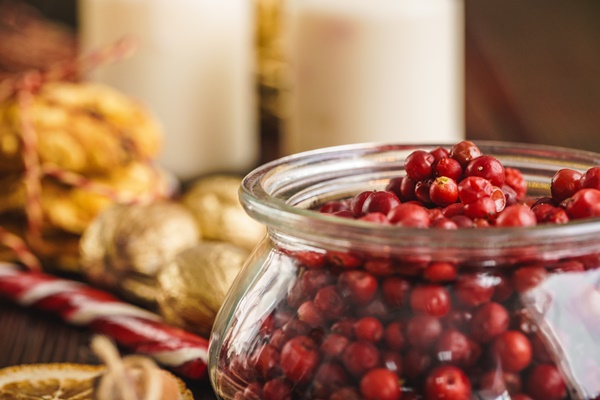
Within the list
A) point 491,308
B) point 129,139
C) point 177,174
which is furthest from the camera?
point 177,174

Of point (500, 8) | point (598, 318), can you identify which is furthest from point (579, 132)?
point (598, 318)

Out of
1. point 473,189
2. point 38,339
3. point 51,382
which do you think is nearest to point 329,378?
point 473,189

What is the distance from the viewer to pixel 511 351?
0.33 metres

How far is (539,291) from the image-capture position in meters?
0.35

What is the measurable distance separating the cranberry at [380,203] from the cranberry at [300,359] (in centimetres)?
8

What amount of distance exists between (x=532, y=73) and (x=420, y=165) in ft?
4.07

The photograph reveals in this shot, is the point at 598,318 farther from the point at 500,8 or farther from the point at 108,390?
the point at 500,8

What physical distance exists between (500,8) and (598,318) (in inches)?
57.1

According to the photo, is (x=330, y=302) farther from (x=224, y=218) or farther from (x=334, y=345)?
(x=224, y=218)

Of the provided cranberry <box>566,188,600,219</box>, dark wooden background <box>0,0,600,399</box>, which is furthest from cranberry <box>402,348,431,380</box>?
dark wooden background <box>0,0,600,399</box>

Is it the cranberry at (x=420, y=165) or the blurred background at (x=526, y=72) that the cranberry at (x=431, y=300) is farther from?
the blurred background at (x=526, y=72)

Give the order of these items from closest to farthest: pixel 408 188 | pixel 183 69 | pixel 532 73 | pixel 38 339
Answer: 1. pixel 408 188
2. pixel 38 339
3. pixel 183 69
4. pixel 532 73

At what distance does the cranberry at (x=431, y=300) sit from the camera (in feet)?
1.12

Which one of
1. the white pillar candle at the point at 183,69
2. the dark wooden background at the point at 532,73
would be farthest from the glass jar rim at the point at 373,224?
the dark wooden background at the point at 532,73
